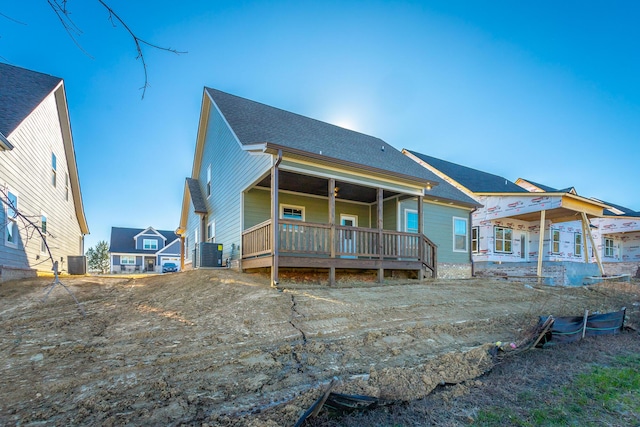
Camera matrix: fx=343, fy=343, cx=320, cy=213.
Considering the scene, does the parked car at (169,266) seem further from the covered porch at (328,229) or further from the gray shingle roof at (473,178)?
the covered porch at (328,229)

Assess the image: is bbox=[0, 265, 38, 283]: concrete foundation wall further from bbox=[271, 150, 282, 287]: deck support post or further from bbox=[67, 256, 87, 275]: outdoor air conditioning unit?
bbox=[271, 150, 282, 287]: deck support post

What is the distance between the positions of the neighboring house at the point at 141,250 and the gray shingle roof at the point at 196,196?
24709mm

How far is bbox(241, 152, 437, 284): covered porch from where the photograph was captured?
29.1 ft

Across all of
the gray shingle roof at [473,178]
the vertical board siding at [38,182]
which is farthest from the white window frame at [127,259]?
the gray shingle roof at [473,178]

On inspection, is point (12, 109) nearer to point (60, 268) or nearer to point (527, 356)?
point (60, 268)

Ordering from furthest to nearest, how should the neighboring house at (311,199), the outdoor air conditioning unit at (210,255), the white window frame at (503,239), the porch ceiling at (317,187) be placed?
the white window frame at (503,239) → the outdoor air conditioning unit at (210,255) → the porch ceiling at (317,187) → the neighboring house at (311,199)

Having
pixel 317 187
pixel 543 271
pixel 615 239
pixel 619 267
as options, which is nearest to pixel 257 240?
pixel 317 187

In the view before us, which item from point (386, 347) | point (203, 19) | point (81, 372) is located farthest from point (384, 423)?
point (203, 19)

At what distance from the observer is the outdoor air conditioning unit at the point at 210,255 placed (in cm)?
1163

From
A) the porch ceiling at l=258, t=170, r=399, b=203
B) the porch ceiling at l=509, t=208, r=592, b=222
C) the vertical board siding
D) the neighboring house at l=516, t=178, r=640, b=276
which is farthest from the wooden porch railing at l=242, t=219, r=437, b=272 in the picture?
the neighboring house at l=516, t=178, r=640, b=276

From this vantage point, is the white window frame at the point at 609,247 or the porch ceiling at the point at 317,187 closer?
the porch ceiling at the point at 317,187

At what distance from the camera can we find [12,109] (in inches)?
373

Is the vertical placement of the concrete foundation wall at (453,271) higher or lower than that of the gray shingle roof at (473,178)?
lower

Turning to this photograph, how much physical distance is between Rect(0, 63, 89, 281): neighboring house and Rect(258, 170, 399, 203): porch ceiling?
6.05 meters
